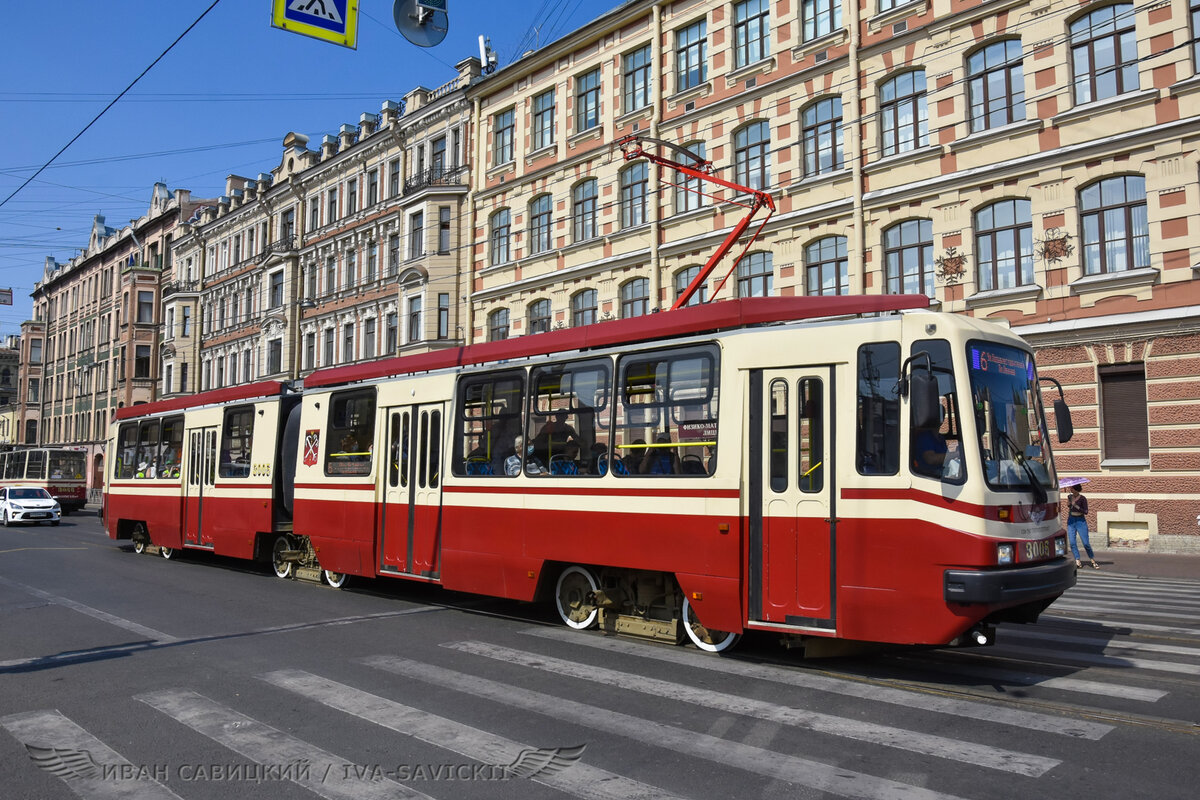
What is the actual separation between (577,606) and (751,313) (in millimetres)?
3887

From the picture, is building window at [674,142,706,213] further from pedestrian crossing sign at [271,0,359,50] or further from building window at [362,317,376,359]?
building window at [362,317,376,359]

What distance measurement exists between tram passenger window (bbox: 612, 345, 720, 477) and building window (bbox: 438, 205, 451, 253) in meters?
28.0

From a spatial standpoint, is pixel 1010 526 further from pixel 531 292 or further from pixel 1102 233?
pixel 531 292

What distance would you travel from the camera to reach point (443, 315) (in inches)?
1405

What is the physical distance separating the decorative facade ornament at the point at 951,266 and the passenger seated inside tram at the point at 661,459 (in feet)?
48.6

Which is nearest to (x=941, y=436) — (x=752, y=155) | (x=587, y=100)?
(x=752, y=155)

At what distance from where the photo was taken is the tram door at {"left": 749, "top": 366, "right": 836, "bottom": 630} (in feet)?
24.5

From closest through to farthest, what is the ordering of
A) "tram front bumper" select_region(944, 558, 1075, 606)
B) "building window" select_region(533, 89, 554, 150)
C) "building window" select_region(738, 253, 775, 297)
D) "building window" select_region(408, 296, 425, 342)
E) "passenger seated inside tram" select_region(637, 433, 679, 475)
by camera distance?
"tram front bumper" select_region(944, 558, 1075, 606) → "passenger seated inside tram" select_region(637, 433, 679, 475) → "building window" select_region(738, 253, 775, 297) → "building window" select_region(533, 89, 554, 150) → "building window" select_region(408, 296, 425, 342)

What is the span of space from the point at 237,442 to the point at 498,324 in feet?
58.4

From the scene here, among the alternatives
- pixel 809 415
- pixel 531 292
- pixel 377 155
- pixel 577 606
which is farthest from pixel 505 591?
pixel 377 155

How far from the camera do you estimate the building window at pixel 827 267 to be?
2308 cm

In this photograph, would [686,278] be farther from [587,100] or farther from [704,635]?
[704,635]

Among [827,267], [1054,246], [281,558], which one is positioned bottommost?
[281,558]

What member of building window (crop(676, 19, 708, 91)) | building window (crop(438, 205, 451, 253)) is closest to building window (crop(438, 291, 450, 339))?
building window (crop(438, 205, 451, 253))
